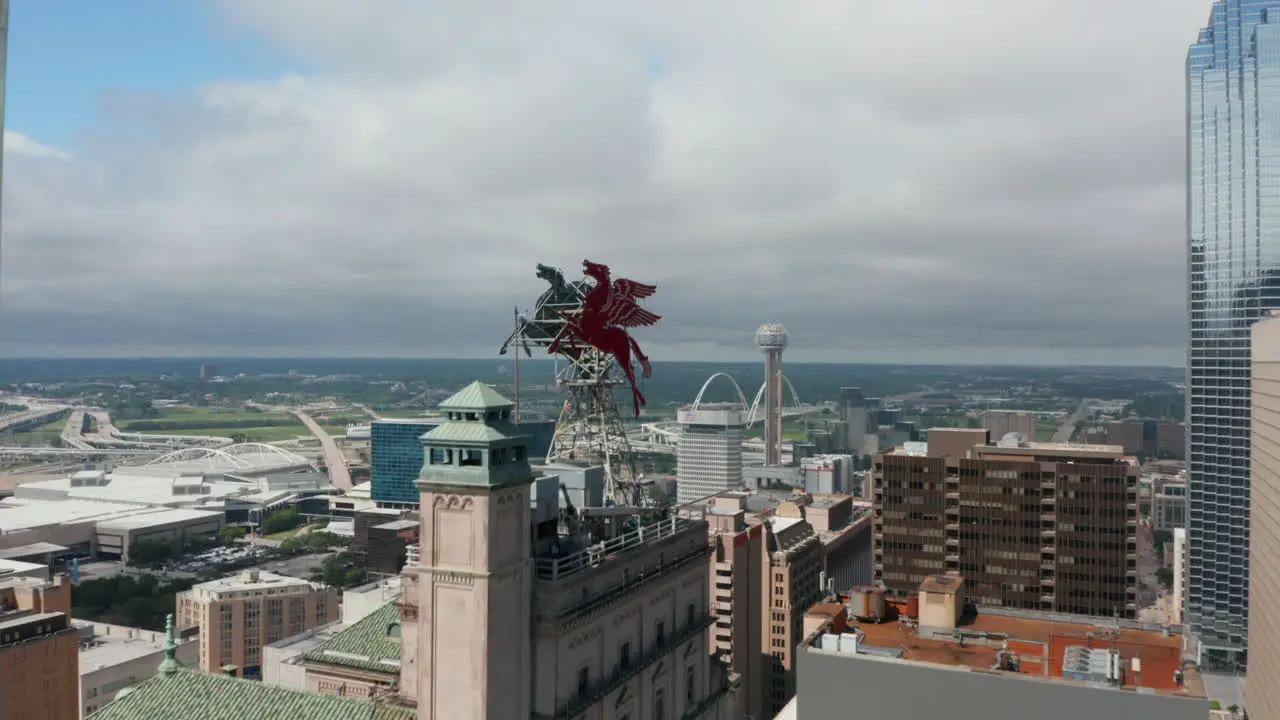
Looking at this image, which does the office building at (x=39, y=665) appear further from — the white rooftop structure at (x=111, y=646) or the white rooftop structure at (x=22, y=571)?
the white rooftop structure at (x=22, y=571)

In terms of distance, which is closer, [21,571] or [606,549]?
[606,549]

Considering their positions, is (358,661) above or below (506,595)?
below

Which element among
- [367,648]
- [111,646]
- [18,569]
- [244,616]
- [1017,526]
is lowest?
[244,616]

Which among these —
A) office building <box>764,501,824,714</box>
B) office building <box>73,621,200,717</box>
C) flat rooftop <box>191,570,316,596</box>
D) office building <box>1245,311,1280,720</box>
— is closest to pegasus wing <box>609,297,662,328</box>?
office building <box>1245,311,1280,720</box>

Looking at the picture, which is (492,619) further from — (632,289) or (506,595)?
(632,289)

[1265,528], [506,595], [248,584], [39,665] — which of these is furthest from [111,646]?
[1265,528]

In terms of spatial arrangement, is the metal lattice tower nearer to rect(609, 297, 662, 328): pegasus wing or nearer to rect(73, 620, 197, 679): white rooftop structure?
rect(609, 297, 662, 328): pegasus wing
